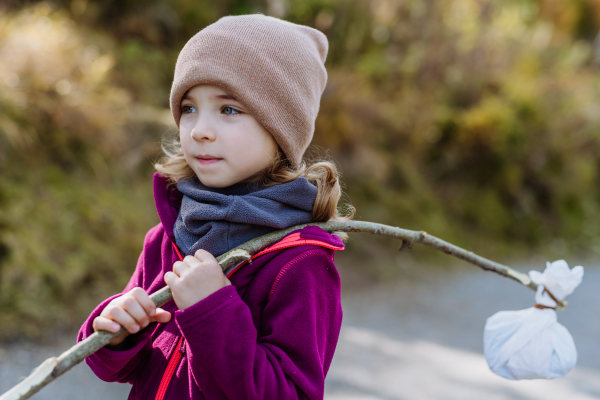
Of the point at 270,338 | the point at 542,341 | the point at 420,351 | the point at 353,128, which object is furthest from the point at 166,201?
the point at 353,128

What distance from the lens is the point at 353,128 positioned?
347 inches

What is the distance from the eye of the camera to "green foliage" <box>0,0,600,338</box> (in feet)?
15.2

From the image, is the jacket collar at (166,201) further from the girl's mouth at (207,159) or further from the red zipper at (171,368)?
the red zipper at (171,368)

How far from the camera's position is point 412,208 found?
29.7ft

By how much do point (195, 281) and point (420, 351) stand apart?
4091 mm

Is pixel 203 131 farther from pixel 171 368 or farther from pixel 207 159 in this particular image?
pixel 171 368

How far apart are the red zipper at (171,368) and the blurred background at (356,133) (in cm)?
322

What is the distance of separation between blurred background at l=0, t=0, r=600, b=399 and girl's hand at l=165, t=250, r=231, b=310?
11.2ft

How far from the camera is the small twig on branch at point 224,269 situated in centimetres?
102

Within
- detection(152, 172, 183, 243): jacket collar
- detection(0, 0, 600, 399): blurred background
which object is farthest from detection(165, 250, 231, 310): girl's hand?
detection(0, 0, 600, 399): blurred background

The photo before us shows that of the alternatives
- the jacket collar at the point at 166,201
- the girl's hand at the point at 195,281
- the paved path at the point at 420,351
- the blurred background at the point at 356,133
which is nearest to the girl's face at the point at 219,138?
the jacket collar at the point at 166,201

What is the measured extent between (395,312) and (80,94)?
4.40 metres

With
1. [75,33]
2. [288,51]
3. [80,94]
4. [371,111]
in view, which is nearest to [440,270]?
[371,111]

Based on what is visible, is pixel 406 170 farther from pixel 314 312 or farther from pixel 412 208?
pixel 314 312
